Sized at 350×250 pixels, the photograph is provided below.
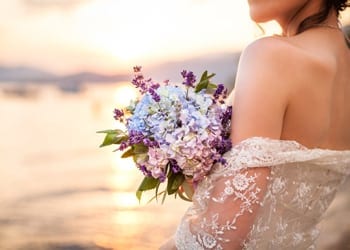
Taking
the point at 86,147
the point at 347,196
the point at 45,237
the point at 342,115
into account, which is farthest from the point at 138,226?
the point at 342,115

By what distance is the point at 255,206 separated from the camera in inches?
84.7

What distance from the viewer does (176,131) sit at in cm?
218

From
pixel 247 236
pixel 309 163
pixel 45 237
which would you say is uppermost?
pixel 309 163

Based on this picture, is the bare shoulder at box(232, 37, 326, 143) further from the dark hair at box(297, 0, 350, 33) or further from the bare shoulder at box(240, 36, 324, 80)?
the dark hair at box(297, 0, 350, 33)

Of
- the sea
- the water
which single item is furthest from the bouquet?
the water

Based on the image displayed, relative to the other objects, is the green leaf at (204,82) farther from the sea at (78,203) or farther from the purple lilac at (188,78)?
the sea at (78,203)

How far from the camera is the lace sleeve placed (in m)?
2.13

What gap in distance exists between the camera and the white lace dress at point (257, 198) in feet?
7.02

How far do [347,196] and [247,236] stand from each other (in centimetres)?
978

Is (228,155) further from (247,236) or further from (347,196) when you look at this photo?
(347,196)

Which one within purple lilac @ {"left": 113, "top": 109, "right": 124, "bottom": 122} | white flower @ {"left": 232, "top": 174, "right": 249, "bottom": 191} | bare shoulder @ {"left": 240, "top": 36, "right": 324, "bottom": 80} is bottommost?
white flower @ {"left": 232, "top": 174, "right": 249, "bottom": 191}

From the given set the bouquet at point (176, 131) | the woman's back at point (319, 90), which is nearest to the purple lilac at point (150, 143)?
the bouquet at point (176, 131)

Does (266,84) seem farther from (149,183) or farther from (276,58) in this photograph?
(149,183)

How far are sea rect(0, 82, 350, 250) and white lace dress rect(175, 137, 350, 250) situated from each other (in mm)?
3870
